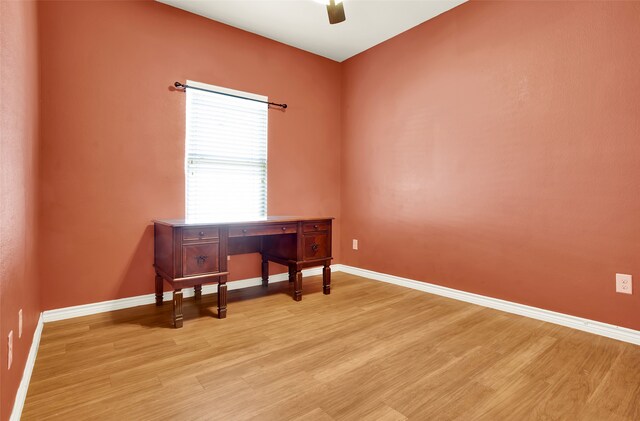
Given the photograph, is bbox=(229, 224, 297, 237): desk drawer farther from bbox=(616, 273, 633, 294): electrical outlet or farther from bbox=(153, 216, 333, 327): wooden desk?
bbox=(616, 273, 633, 294): electrical outlet

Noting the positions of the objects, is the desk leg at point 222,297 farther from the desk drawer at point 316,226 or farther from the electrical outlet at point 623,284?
the electrical outlet at point 623,284

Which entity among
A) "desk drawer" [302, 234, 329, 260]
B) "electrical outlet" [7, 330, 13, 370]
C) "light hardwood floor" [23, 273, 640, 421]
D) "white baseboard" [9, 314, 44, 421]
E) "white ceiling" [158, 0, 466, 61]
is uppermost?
"white ceiling" [158, 0, 466, 61]

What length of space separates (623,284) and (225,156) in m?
3.17

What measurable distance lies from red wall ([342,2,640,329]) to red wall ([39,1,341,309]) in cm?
160

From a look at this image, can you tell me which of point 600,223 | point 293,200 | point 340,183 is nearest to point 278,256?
point 293,200

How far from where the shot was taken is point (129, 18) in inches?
104

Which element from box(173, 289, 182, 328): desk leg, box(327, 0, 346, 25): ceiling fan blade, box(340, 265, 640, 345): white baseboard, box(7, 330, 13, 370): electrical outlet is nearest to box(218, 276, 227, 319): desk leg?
box(173, 289, 182, 328): desk leg

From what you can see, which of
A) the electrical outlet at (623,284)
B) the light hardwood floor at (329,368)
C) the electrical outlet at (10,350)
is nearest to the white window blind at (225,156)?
the light hardwood floor at (329,368)

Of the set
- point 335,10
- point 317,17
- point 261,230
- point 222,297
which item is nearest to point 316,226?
point 261,230

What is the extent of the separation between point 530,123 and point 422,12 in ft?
4.69

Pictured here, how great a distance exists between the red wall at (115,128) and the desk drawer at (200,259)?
0.71 meters

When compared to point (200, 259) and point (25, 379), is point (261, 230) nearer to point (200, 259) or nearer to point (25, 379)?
point (200, 259)

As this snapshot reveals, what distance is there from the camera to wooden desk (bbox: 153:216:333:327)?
2260mm

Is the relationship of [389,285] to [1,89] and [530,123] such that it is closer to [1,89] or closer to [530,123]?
[530,123]
